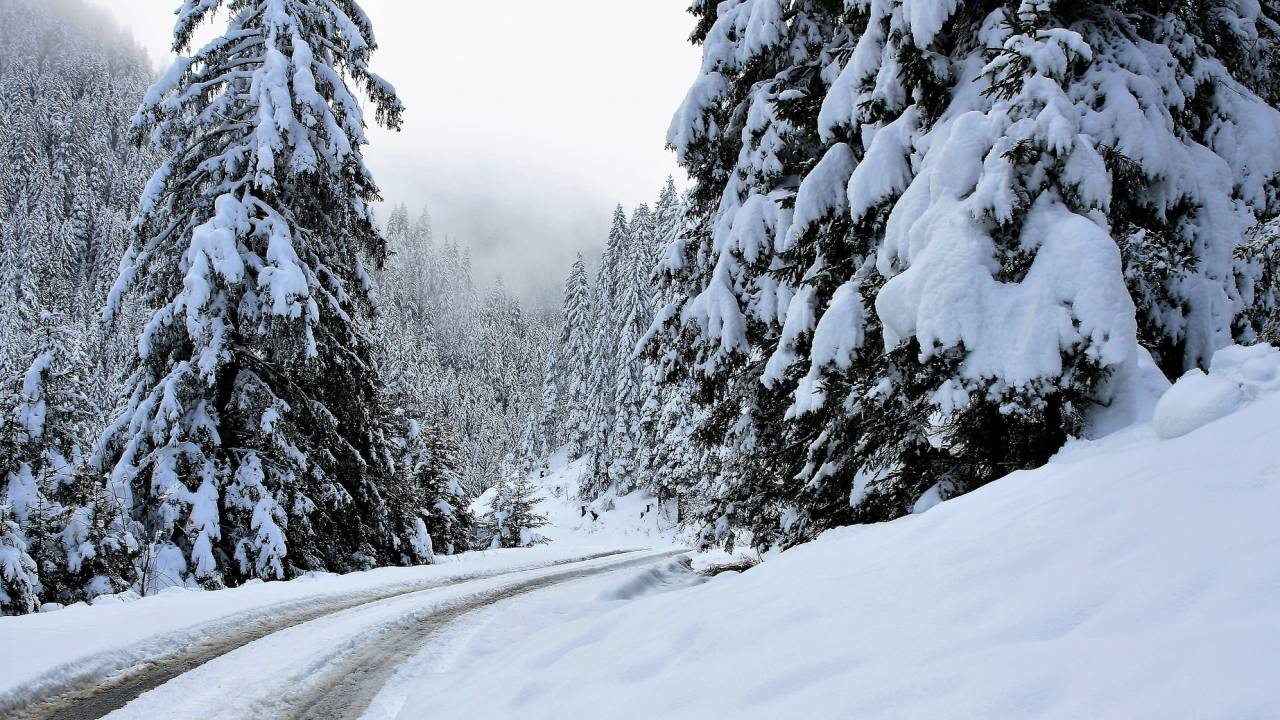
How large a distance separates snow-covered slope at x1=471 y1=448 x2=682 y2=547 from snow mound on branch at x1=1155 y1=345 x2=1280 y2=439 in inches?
1308

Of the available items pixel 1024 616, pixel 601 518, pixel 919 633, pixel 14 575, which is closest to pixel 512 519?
pixel 14 575

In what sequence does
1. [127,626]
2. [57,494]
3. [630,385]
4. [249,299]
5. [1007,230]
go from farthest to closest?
[630,385]
[249,299]
[57,494]
[127,626]
[1007,230]

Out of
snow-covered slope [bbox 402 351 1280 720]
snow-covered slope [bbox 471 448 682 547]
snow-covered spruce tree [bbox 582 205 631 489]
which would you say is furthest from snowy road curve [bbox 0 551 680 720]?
snow-covered spruce tree [bbox 582 205 631 489]

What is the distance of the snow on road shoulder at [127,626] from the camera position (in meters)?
5.20

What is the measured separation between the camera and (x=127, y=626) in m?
6.61

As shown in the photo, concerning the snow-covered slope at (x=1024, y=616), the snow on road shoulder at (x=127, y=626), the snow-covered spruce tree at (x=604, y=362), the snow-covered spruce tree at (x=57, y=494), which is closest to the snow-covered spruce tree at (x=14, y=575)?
the snow-covered spruce tree at (x=57, y=494)

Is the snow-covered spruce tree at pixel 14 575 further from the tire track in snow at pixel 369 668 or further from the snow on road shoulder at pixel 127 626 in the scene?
the tire track in snow at pixel 369 668

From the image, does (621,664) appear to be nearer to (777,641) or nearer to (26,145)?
(777,641)

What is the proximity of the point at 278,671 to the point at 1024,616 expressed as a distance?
5.88 m

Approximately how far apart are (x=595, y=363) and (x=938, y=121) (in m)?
45.9

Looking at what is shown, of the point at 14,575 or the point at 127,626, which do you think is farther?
the point at 14,575

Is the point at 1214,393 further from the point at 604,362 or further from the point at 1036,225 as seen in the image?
the point at 604,362

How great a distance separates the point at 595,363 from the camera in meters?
51.7

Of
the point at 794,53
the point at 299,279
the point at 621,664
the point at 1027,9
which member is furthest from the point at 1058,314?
the point at 299,279
